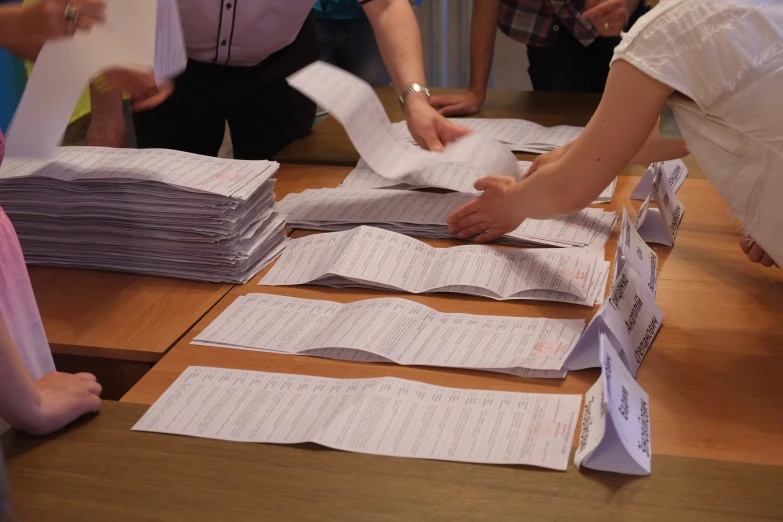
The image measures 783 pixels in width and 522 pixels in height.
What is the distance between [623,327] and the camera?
111 centimetres

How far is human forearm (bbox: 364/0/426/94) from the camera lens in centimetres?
192

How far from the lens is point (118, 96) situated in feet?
5.67

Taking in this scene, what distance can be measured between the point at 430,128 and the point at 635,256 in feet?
2.14

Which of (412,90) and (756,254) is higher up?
(412,90)

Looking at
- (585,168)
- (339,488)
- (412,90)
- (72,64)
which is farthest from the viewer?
(412,90)

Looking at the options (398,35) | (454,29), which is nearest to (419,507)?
(398,35)

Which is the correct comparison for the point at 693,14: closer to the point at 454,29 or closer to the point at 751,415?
the point at 751,415

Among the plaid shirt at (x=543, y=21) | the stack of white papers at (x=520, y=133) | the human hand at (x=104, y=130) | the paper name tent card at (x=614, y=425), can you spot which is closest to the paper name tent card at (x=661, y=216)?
the stack of white papers at (x=520, y=133)

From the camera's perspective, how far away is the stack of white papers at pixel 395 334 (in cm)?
114

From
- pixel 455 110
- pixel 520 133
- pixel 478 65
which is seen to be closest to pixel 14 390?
pixel 520 133

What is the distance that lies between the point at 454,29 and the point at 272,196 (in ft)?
8.14

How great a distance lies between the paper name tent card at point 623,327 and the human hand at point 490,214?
300 millimetres

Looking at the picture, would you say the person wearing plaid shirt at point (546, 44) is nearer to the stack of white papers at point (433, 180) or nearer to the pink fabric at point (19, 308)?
the stack of white papers at point (433, 180)

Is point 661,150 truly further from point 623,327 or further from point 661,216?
point 623,327
